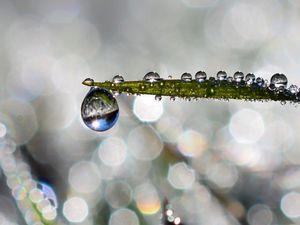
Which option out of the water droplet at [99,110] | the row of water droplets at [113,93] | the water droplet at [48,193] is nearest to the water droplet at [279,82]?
the row of water droplets at [113,93]

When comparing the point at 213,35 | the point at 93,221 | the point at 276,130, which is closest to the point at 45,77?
the point at 213,35

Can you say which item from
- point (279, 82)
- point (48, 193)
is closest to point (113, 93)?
point (279, 82)

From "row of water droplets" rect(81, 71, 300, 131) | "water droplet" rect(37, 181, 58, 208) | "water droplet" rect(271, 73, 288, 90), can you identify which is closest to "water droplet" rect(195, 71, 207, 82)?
"row of water droplets" rect(81, 71, 300, 131)

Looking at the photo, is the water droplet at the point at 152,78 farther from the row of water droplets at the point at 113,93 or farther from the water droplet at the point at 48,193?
the water droplet at the point at 48,193

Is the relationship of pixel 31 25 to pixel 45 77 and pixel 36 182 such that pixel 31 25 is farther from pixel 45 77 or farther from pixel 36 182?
pixel 36 182

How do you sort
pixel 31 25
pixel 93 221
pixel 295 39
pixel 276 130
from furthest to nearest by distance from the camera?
pixel 31 25 < pixel 295 39 < pixel 276 130 < pixel 93 221

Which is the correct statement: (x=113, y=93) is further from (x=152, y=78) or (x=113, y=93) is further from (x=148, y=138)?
(x=148, y=138)
